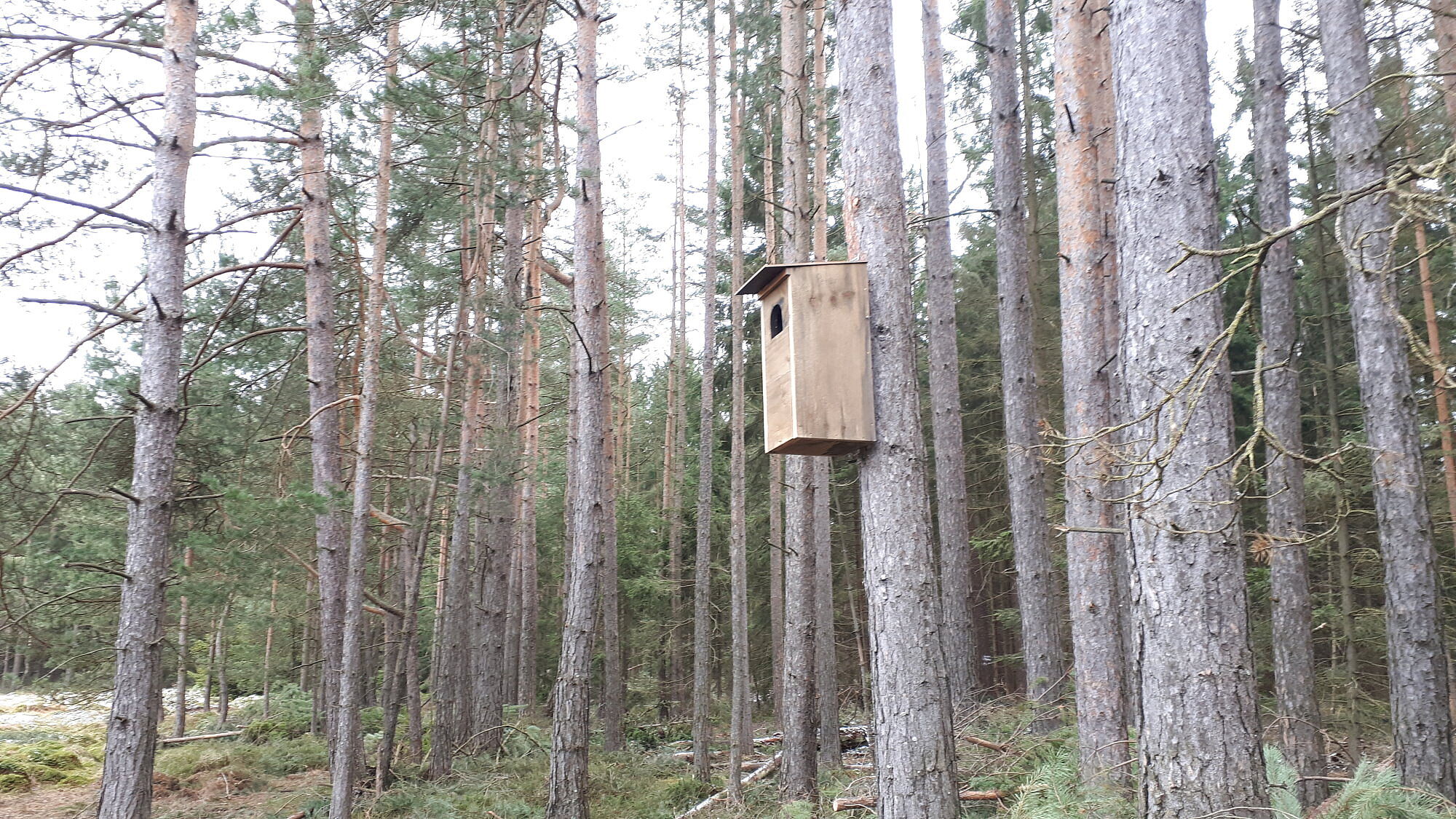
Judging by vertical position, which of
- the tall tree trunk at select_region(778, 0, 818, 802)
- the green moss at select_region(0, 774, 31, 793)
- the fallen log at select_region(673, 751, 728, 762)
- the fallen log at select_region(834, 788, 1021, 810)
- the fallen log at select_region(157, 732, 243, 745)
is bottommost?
the fallen log at select_region(157, 732, 243, 745)

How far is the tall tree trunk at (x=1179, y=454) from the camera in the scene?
11.9 ft

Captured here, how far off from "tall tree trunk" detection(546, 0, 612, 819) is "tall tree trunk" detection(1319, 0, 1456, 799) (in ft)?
20.2

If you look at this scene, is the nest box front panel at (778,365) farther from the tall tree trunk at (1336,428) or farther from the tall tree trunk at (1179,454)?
the tall tree trunk at (1336,428)

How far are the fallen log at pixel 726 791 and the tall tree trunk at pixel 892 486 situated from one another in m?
5.69

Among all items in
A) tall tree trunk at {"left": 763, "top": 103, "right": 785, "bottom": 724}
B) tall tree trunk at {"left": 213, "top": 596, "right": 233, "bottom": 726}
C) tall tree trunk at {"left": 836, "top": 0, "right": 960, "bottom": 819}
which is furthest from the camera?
tall tree trunk at {"left": 213, "top": 596, "right": 233, "bottom": 726}

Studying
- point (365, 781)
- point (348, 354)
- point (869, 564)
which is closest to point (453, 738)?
point (365, 781)

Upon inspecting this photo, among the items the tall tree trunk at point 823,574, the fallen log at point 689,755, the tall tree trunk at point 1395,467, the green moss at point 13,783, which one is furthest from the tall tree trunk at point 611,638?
the tall tree trunk at point 1395,467

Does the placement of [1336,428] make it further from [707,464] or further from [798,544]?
[707,464]

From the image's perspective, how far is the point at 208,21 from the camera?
302 inches

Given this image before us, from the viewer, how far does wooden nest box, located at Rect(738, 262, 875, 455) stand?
4.61 metres

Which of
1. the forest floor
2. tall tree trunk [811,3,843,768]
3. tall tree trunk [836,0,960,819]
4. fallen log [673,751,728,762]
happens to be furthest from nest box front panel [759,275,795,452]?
fallen log [673,751,728,762]

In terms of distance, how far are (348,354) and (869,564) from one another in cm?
884

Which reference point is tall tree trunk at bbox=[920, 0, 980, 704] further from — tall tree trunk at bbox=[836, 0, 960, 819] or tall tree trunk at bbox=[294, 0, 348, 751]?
tall tree trunk at bbox=[294, 0, 348, 751]

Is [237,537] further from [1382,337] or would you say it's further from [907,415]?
[1382,337]
